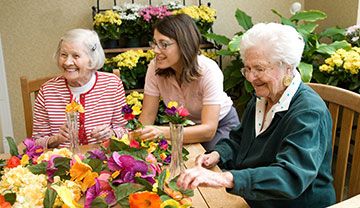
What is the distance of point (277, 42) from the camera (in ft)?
4.05

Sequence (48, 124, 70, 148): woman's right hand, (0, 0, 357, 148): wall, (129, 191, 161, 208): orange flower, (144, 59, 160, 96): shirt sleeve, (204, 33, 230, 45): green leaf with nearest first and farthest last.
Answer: (129, 191, 161, 208): orange flower → (48, 124, 70, 148): woman's right hand → (144, 59, 160, 96): shirt sleeve → (204, 33, 230, 45): green leaf → (0, 0, 357, 148): wall

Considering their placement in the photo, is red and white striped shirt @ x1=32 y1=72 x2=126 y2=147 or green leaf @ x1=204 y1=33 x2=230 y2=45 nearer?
red and white striped shirt @ x1=32 y1=72 x2=126 y2=147

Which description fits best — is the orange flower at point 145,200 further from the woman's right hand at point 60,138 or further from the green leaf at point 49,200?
the woman's right hand at point 60,138

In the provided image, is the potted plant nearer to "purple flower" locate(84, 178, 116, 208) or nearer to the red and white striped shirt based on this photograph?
the red and white striped shirt

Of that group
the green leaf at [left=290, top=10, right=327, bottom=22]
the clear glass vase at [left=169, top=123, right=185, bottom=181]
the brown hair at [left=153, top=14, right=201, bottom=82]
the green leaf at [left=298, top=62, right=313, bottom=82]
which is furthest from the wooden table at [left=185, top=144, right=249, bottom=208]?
the green leaf at [left=290, top=10, right=327, bottom=22]

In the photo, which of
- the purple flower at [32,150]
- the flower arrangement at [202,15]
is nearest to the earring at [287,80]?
the purple flower at [32,150]

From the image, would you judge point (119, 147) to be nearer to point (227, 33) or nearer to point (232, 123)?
point (232, 123)

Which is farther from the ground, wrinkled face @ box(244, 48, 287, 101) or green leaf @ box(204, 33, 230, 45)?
wrinkled face @ box(244, 48, 287, 101)

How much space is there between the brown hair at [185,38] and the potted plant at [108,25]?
95 cm

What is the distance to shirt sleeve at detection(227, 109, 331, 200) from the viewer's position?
1.09 meters

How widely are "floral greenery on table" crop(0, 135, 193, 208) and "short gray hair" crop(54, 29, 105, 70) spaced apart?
1.95ft

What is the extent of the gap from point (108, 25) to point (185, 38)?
1081mm

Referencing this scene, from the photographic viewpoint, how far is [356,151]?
4.68 ft

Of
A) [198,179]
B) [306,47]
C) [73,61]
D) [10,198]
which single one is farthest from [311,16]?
[10,198]
